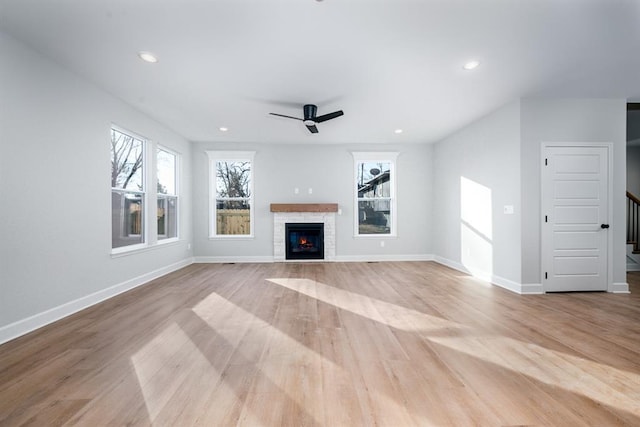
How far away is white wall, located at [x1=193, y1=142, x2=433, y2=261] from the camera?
6.11 m

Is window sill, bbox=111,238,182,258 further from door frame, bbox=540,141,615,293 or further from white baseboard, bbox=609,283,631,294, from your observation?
white baseboard, bbox=609,283,631,294

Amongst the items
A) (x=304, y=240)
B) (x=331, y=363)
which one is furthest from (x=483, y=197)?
(x=331, y=363)

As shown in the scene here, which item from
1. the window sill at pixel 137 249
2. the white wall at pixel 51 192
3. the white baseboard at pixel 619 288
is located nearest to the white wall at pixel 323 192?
the window sill at pixel 137 249

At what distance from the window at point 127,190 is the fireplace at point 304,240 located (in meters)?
2.86

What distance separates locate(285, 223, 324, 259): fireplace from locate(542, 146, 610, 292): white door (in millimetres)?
4019

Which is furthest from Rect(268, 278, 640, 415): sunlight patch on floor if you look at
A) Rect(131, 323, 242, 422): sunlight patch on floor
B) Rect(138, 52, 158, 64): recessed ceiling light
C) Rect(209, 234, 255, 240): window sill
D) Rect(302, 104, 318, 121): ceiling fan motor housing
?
Rect(209, 234, 255, 240): window sill

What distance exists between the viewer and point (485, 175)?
4.44 m

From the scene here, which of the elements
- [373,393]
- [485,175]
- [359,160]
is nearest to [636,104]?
[485,175]

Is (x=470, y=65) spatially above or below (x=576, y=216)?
above

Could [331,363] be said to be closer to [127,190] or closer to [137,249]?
[137,249]

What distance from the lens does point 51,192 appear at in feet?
8.95

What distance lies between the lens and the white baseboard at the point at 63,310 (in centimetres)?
233

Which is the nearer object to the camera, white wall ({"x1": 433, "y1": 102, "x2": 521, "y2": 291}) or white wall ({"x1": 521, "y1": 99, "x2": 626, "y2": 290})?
white wall ({"x1": 521, "y1": 99, "x2": 626, "y2": 290})

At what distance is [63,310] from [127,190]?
1774mm
